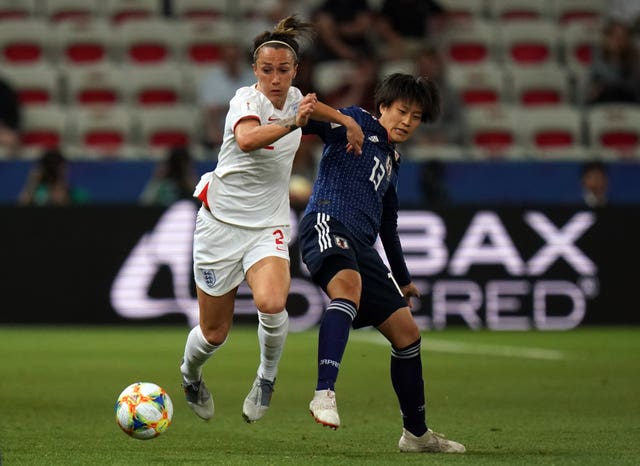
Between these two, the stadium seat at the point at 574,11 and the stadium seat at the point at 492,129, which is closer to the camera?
the stadium seat at the point at 492,129

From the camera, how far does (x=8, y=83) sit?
1630 centimetres

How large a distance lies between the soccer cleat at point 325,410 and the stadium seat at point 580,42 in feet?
43.0

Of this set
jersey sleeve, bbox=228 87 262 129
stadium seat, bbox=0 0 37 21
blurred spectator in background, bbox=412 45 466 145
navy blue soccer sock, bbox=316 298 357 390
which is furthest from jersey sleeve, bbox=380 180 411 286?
stadium seat, bbox=0 0 37 21

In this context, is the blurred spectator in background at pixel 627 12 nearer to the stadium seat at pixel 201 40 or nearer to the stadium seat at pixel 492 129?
the stadium seat at pixel 492 129

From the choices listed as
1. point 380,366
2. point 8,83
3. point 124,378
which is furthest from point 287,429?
point 8,83

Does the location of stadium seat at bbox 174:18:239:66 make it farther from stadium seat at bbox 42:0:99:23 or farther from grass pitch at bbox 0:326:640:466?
grass pitch at bbox 0:326:640:466

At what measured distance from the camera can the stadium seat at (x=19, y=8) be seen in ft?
58.6

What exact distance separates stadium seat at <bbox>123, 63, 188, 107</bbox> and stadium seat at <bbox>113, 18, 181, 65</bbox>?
568 mm

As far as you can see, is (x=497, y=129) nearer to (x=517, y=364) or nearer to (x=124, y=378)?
(x=517, y=364)

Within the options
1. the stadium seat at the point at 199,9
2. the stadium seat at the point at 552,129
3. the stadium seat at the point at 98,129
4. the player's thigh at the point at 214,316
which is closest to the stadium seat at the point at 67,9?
the stadium seat at the point at 199,9

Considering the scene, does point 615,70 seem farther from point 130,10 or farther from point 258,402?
point 258,402

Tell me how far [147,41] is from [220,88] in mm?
1882

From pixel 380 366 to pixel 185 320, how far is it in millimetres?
3384

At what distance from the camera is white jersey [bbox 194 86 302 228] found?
7.00 meters
